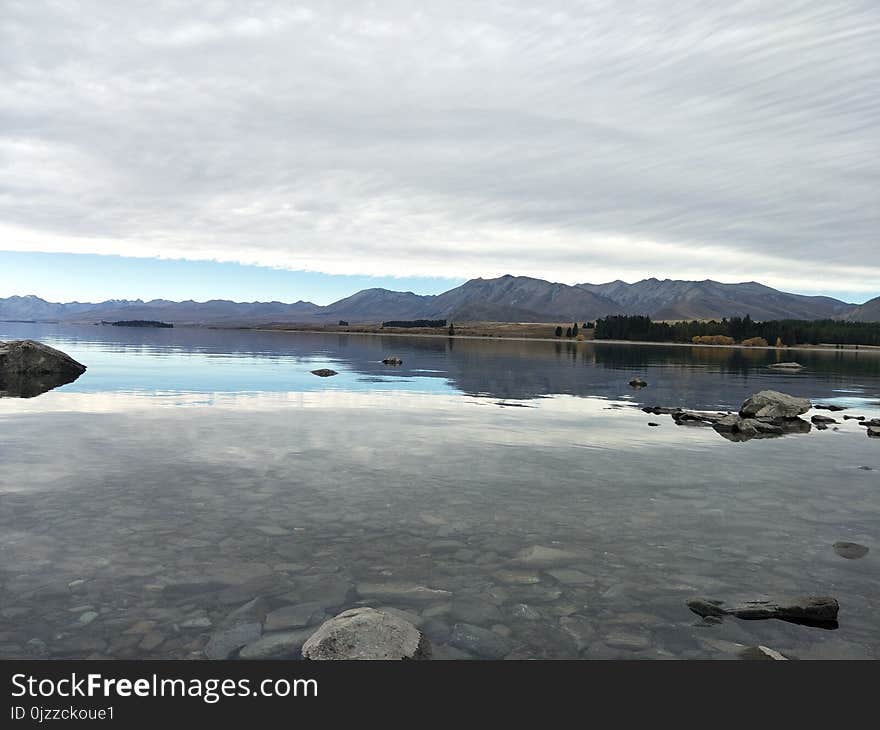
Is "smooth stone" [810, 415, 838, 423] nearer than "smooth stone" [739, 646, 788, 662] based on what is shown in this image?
No

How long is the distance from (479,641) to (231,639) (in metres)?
3.88

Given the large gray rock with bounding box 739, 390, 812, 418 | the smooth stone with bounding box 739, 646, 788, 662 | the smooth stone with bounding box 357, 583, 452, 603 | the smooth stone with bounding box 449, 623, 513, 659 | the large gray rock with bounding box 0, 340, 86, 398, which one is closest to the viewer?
the smooth stone with bounding box 739, 646, 788, 662

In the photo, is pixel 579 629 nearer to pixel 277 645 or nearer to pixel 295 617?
pixel 295 617

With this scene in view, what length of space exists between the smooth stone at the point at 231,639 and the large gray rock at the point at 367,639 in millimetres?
1058

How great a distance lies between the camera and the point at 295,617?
33.9ft

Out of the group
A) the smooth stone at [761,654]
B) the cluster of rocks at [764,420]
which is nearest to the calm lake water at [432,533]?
the smooth stone at [761,654]

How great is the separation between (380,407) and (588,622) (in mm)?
28635

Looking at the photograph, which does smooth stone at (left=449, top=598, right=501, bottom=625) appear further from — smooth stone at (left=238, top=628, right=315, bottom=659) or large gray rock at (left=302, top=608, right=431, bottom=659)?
smooth stone at (left=238, top=628, right=315, bottom=659)

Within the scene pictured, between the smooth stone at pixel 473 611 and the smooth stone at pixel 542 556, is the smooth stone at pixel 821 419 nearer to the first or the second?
the smooth stone at pixel 542 556

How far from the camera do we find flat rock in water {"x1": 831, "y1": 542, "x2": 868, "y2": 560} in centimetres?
1380

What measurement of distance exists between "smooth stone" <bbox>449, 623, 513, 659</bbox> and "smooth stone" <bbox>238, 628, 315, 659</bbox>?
7.69 feet

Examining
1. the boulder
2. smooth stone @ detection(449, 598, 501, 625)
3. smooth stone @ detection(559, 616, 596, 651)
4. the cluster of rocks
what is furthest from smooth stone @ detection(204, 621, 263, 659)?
the boulder
